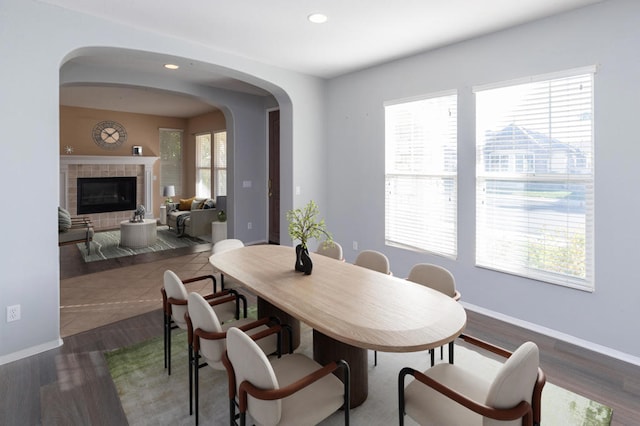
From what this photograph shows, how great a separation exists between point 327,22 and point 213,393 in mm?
3098

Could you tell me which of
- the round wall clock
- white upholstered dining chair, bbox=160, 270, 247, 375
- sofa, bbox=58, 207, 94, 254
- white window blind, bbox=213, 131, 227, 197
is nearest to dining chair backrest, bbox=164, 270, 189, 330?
white upholstered dining chair, bbox=160, 270, 247, 375

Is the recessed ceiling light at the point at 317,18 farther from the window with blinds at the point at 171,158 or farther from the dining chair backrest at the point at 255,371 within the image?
the window with blinds at the point at 171,158

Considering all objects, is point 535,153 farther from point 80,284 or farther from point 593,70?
point 80,284

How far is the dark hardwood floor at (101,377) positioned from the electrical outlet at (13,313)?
0.32 m

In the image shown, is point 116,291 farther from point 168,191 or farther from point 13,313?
point 168,191

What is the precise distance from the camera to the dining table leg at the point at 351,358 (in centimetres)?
209

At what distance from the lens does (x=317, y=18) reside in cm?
312

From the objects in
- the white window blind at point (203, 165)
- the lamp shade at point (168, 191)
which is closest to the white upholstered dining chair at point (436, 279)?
the white window blind at point (203, 165)

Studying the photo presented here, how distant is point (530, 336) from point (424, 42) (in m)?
2.98

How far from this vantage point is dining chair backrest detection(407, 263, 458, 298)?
2320mm

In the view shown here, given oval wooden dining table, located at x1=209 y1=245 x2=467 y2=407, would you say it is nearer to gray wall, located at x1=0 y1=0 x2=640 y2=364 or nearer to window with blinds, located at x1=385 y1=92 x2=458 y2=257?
gray wall, located at x1=0 y1=0 x2=640 y2=364

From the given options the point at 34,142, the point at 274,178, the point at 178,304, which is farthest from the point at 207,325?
the point at 274,178

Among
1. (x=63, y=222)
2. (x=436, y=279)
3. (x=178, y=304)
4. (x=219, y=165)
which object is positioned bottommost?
(x=178, y=304)

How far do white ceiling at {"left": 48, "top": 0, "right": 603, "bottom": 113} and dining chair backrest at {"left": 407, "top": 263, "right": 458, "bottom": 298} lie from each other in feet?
6.86
